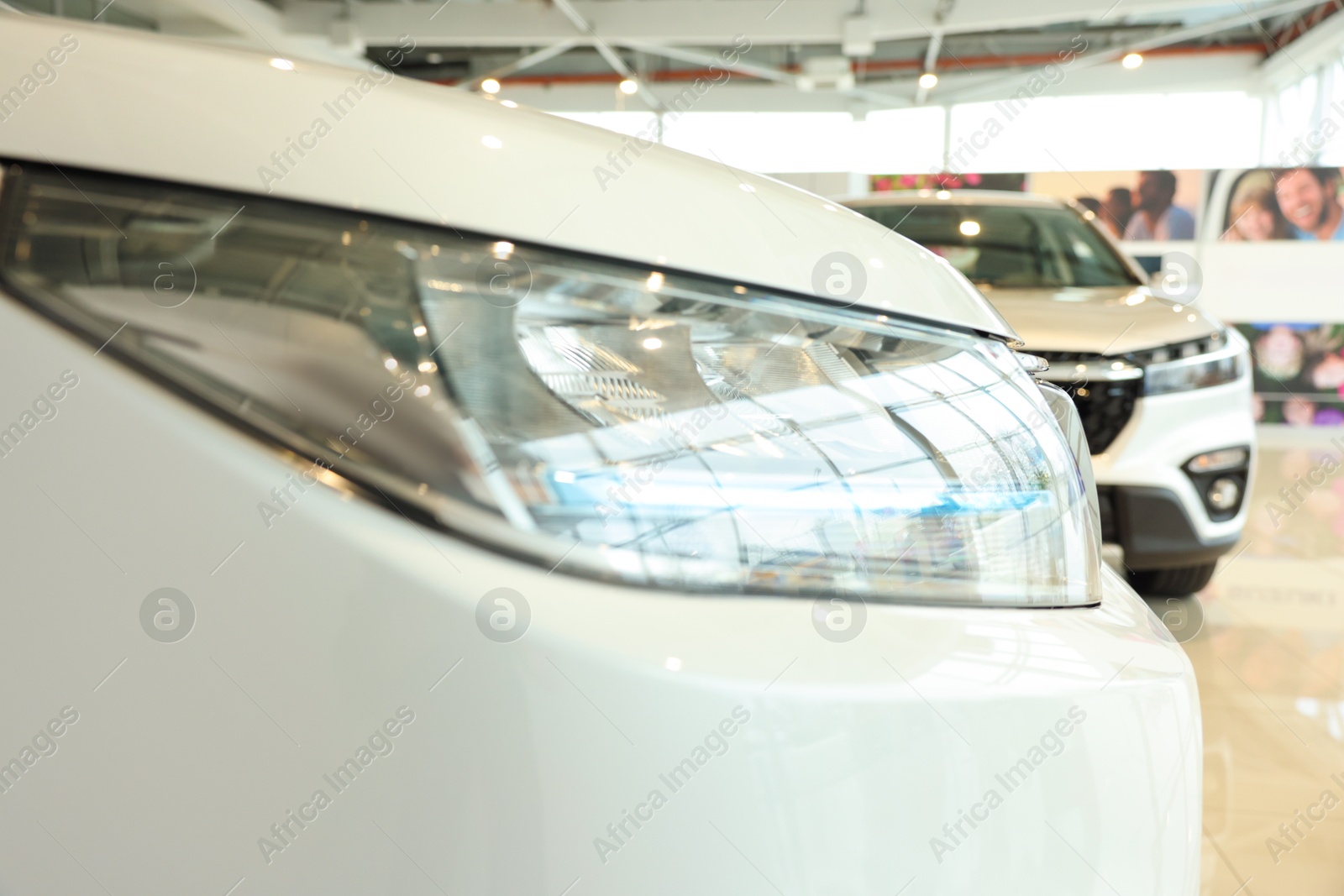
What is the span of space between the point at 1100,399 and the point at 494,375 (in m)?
2.29

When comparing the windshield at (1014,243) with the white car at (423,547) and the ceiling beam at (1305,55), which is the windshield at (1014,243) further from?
the ceiling beam at (1305,55)

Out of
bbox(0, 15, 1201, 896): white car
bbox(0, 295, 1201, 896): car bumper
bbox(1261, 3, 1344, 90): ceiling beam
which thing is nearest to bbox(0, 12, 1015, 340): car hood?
bbox(0, 15, 1201, 896): white car

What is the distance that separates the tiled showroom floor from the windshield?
1107mm

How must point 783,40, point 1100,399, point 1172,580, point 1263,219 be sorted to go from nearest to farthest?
1. point 1100,399
2. point 1172,580
3. point 1263,219
4. point 783,40

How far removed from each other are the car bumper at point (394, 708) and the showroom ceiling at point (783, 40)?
827cm

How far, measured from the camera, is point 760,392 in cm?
54

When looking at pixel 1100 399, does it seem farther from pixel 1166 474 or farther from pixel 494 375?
pixel 494 375

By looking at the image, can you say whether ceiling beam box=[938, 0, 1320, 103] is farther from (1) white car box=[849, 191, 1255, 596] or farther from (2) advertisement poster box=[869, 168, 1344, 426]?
(1) white car box=[849, 191, 1255, 596]

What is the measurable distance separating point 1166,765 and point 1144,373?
6.85 feet

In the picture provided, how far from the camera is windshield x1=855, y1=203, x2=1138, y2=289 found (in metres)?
3.18

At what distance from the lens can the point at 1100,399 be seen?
2445 millimetres

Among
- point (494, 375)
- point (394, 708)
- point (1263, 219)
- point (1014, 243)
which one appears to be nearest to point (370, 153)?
point (494, 375)

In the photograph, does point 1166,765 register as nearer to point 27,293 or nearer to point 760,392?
point 760,392

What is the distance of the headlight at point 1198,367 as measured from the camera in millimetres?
2455
